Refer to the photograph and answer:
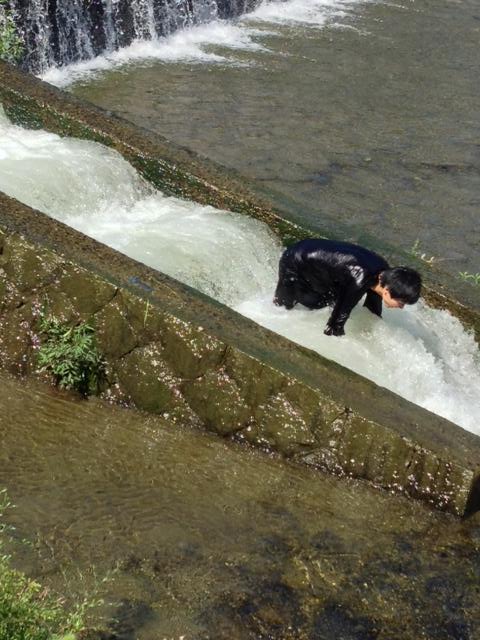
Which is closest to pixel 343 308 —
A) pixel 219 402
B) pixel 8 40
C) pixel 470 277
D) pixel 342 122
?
pixel 219 402

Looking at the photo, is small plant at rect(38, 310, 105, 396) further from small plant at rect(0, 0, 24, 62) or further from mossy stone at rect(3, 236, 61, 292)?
small plant at rect(0, 0, 24, 62)

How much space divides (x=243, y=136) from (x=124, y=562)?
735 cm

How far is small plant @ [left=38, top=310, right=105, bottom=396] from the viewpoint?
5594mm

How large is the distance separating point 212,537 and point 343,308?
75.6 inches

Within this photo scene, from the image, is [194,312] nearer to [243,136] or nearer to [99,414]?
[99,414]

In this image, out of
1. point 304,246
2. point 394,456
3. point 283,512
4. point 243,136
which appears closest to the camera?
point 283,512

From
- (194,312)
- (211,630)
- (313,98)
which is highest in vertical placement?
(194,312)

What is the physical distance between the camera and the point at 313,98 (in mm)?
12680

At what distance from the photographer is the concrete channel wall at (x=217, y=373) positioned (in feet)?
17.8

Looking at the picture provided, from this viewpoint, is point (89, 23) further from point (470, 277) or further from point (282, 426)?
point (282, 426)

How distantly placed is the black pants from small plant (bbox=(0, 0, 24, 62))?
13.5ft

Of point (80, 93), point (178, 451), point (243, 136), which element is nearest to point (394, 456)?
point (178, 451)

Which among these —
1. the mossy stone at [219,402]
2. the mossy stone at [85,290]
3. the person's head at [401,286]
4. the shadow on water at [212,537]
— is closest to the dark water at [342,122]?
the person's head at [401,286]

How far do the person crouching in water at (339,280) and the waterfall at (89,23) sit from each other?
635cm
